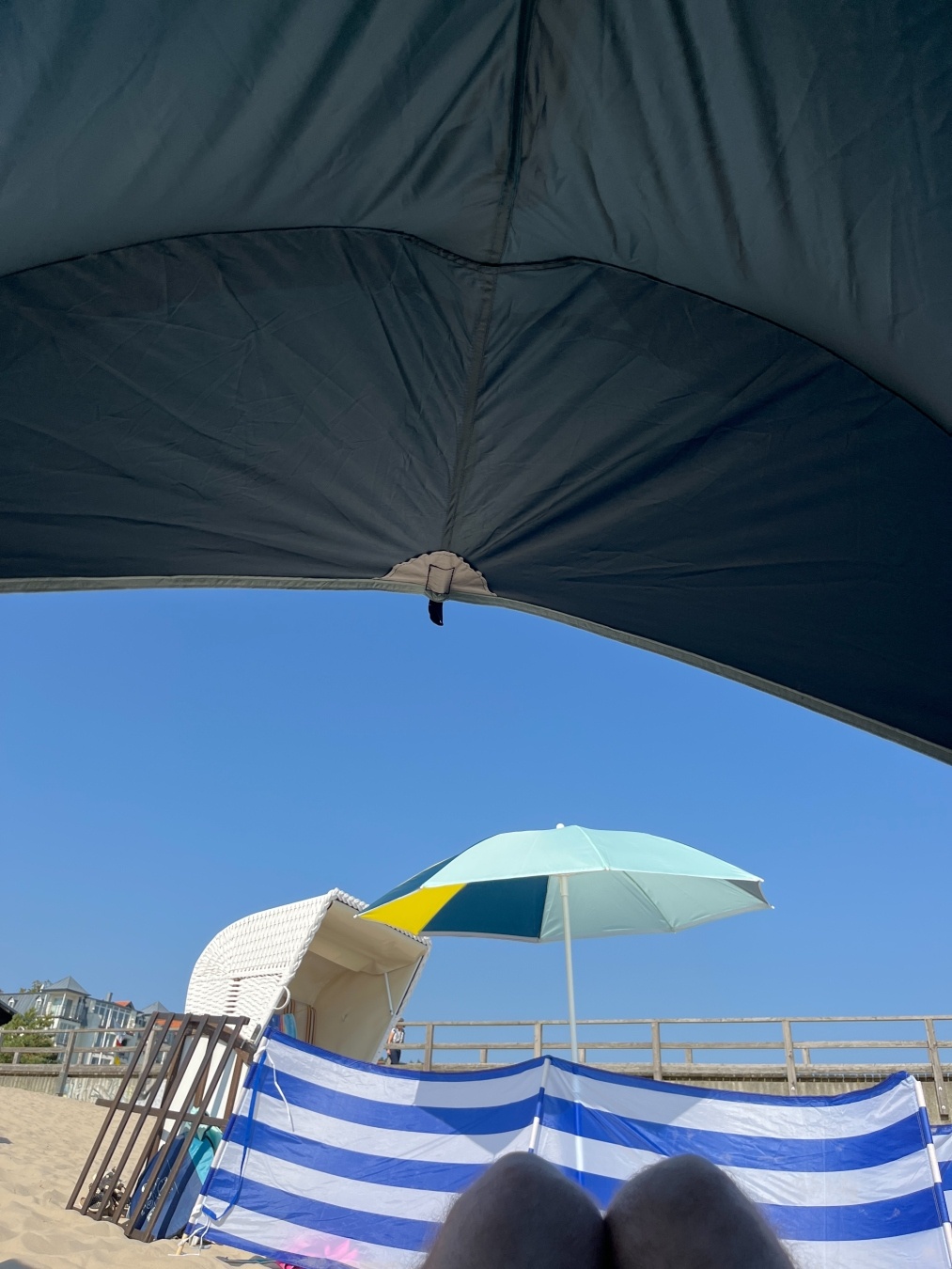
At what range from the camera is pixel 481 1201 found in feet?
2.10

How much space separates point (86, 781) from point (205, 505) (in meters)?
61.2

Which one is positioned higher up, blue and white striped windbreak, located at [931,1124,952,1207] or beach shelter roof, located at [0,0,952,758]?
beach shelter roof, located at [0,0,952,758]

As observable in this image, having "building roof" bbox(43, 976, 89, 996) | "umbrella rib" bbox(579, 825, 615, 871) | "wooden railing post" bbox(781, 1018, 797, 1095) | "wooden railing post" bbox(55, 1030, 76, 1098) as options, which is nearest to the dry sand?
"umbrella rib" bbox(579, 825, 615, 871)

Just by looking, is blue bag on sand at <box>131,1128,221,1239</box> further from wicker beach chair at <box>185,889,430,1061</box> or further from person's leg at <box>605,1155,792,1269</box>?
person's leg at <box>605,1155,792,1269</box>

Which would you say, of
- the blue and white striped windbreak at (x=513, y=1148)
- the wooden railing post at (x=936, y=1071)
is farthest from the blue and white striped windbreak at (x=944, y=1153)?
the wooden railing post at (x=936, y=1071)

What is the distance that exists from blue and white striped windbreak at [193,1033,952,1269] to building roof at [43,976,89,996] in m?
64.0

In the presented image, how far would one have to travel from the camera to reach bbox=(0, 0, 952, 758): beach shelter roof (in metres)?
1.30

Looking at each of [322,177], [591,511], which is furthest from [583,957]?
[322,177]

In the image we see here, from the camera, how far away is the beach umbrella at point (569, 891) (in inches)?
148

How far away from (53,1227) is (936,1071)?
7609mm

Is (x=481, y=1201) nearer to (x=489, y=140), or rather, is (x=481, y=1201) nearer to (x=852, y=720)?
(x=489, y=140)

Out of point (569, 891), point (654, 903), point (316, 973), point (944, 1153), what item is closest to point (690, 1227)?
point (944, 1153)

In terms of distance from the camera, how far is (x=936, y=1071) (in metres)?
8.04

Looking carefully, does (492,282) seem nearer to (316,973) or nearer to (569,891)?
(569,891)
